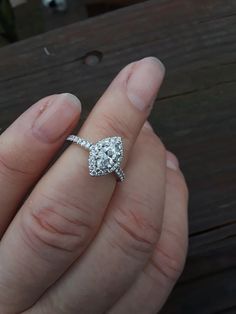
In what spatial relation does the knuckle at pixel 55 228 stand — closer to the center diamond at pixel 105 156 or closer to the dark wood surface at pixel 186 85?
the center diamond at pixel 105 156

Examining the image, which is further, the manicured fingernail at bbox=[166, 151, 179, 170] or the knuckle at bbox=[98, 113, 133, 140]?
the manicured fingernail at bbox=[166, 151, 179, 170]

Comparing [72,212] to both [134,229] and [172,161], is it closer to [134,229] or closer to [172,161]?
[134,229]

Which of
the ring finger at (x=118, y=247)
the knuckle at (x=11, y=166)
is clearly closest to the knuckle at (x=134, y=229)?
the ring finger at (x=118, y=247)

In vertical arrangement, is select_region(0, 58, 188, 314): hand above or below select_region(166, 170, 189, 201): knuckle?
above

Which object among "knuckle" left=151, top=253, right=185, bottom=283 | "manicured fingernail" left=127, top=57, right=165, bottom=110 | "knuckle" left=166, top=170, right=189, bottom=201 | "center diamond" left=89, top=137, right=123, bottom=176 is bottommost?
"knuckle" left=151, top=253, right=185, bottom=283

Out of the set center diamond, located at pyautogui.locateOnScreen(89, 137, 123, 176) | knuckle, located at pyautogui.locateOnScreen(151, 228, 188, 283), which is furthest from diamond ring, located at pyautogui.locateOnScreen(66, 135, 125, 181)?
knuckle, located at pyautogui.locateOnScreen(151, 228, 188, 283)

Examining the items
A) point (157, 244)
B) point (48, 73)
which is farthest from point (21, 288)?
point (48, 73)

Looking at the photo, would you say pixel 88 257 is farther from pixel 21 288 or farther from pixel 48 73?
pixel 48 73

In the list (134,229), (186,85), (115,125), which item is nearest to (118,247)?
(134,229)

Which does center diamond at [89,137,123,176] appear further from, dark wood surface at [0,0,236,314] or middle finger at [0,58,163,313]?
dark wood surface at [0,0,236,314]
